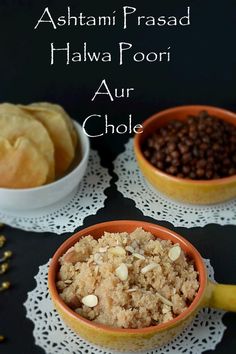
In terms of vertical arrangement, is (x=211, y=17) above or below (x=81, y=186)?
above

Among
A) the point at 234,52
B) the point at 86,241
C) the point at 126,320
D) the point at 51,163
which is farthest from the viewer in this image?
the point at 234,52

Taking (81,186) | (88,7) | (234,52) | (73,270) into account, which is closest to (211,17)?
(234,52)

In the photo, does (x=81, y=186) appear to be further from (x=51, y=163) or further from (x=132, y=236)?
(x=132, y=236)

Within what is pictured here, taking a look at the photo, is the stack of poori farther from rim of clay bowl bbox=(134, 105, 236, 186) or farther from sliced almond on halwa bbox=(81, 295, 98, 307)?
sliced almond on halwa bbox=(81, 295, 98, 307)

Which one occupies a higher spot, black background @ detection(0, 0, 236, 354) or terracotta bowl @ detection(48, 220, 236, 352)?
black background @ detection(0, 0, 236, 354)

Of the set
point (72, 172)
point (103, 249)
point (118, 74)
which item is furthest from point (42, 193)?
point (118, 74)

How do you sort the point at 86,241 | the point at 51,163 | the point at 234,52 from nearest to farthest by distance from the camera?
the point at 86,241
the point at 51,163
the point at 234,52

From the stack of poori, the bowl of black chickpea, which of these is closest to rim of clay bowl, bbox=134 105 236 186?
the bowl of black chickpea
